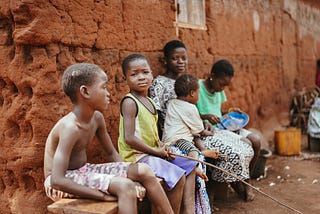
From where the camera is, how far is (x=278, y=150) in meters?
5.75

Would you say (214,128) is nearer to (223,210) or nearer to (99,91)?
(223,210)

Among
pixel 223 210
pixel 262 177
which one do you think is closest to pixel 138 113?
pixel 223 210

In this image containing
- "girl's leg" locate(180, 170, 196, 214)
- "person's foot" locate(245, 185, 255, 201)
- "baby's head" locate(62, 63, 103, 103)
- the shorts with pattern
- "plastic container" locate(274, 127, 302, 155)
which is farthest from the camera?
"plastic container" locate(274, 127, 302, 155)

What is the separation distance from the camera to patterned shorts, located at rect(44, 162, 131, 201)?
78.8 inches

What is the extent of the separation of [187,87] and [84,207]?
1.62 metres

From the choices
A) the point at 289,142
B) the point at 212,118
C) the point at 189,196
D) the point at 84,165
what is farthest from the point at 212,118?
the point at 289,142

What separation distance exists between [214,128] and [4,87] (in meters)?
2.06

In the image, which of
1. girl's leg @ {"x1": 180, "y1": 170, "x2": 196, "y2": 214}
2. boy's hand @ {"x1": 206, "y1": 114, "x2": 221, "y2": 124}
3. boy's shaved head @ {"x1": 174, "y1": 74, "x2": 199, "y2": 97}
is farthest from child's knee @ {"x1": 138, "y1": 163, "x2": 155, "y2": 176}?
boy's hand @ {"x1": 206, "y1": 114, "x2": 221, "y2": 124}

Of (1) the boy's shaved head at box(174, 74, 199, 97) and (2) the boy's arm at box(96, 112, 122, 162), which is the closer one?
(2) the boy's arm at box(96, 112, 122, 162)

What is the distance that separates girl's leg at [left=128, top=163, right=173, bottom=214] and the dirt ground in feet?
4.83

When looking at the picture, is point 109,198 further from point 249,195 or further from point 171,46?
point 249,195

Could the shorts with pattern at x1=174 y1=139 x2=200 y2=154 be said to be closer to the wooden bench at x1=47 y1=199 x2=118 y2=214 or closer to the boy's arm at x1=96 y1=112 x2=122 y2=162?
the boy's arm at x1=96 y1=112 x2=122 y2=162

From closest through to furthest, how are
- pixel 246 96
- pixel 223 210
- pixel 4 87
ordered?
1. pixel 4 87
2. pixel 223 210
3. pixel 246 96

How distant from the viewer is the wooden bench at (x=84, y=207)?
1.84 metres
